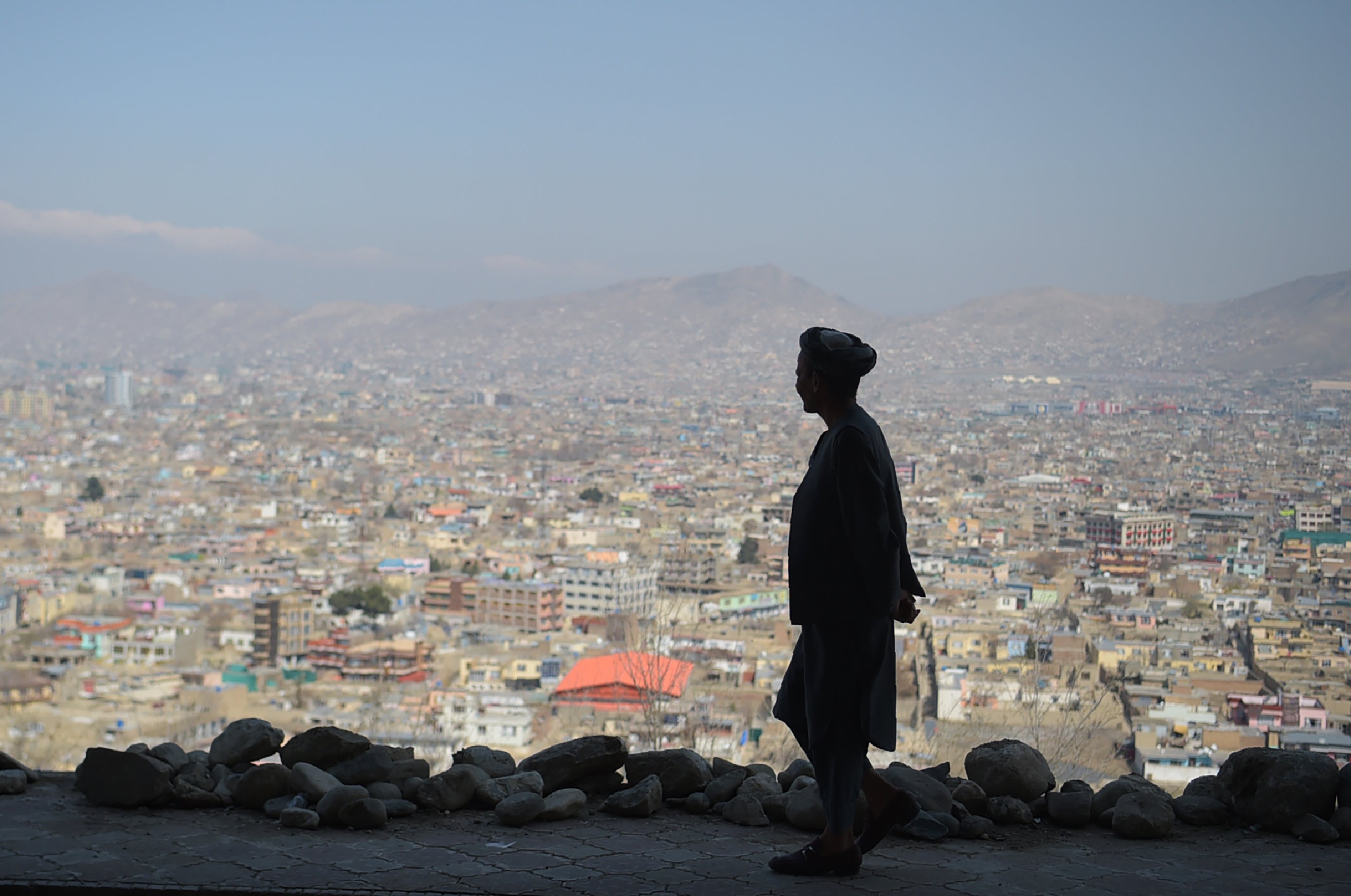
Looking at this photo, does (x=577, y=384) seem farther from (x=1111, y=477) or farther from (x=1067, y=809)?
(x=1067, y=809)

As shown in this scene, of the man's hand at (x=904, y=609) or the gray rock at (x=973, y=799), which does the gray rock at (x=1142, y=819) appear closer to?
the gray rock at (x=973, y=799)

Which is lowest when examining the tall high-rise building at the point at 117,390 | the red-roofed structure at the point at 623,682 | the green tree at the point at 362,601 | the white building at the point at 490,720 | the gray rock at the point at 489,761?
the white building at the point at 490,720

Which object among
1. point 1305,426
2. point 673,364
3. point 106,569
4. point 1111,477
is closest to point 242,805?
point 1305,426

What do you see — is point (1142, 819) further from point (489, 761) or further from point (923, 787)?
point (489, 761)

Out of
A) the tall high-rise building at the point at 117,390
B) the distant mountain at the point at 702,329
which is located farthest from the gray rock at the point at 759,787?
the tall high-rise building at the point at 117,390

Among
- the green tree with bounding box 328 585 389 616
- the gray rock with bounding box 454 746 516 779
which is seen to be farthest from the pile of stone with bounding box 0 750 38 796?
the green tree with bounding box 328 585 389 616

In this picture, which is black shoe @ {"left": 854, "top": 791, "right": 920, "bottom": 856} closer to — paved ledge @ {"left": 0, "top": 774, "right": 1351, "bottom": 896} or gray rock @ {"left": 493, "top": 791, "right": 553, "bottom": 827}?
paved ledge @ {"left": 0, "top": 774, "right": 1351, "bottom": 896}

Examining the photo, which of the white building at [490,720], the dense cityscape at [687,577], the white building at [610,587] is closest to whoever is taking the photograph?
the dense cityscape at [687,577]

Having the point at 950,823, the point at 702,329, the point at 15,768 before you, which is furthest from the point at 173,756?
the point at 702,329
